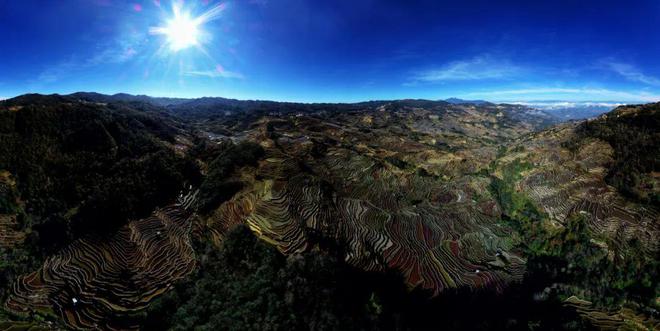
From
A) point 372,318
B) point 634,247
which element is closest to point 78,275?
point 372,318

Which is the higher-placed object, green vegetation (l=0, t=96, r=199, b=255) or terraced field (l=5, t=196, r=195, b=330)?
green vegetation (l=0, t=96, r=199, b=255)

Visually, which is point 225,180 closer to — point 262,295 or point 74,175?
point 74,175

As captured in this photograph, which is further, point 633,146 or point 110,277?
point 633,146

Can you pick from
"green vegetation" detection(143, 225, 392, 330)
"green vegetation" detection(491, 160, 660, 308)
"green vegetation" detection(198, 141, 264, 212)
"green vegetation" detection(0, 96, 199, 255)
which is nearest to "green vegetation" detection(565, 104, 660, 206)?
"green vegetation" detection(491, 160, 660, 308)

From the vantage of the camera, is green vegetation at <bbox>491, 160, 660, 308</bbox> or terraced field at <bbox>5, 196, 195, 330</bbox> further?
green vegetation at <bbox>491, 160, 660, 308</bbox>

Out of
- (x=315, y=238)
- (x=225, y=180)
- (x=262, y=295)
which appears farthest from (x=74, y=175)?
(x=315, y=238)

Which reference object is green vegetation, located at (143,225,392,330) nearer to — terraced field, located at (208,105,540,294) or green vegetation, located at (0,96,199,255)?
Result: terraced field, located at (208,105,540,294)

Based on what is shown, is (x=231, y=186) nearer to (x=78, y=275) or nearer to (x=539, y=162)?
(x=78, y=275)

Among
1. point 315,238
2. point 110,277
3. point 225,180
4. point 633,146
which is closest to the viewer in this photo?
point 110,277
